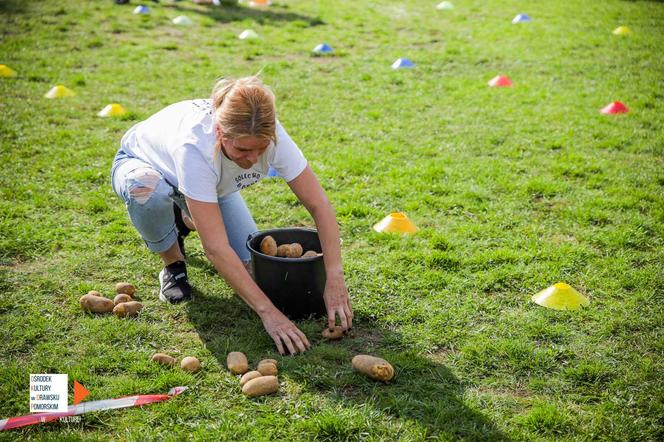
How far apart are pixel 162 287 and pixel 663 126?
5.20m

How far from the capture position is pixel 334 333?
3465 millimetres

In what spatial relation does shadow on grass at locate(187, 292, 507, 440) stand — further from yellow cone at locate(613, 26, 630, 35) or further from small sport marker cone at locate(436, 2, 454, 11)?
small sport marker cone at locate(436, 2, 454, 11)

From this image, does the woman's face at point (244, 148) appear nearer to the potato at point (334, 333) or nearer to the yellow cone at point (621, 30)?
the potato at point (334, 333)

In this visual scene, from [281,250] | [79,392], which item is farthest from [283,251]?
[79,392]

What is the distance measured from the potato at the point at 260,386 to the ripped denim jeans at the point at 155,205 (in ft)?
3.76

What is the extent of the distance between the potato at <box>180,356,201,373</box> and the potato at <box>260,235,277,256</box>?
722 mm

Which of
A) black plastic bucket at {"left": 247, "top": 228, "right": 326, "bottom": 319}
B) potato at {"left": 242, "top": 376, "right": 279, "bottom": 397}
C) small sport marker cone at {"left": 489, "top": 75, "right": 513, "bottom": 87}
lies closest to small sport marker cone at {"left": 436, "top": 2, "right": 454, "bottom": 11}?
small sport marker cone at {"left": 489, "top": 75, "right": 513, "bottom": 87}

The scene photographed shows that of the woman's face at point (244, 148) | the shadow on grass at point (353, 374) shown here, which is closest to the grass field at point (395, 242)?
the shadow on grass at point (353, 374)

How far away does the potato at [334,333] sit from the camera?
3467 millimetres

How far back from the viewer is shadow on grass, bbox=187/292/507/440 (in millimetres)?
2867

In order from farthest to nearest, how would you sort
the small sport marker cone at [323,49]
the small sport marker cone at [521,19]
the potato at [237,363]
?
the small sport marker cone at [521,19] < the small sport marker cone at [323,49] < the potato at [237,363]

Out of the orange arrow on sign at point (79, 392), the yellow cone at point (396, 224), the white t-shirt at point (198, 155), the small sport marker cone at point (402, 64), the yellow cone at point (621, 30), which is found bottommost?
the small sport marker cone at point (402, 64)

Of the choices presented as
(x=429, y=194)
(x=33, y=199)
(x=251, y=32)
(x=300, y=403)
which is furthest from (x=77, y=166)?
(x=251, y=32)

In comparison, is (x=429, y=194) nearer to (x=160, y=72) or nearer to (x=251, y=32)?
(x=160, y=72)
